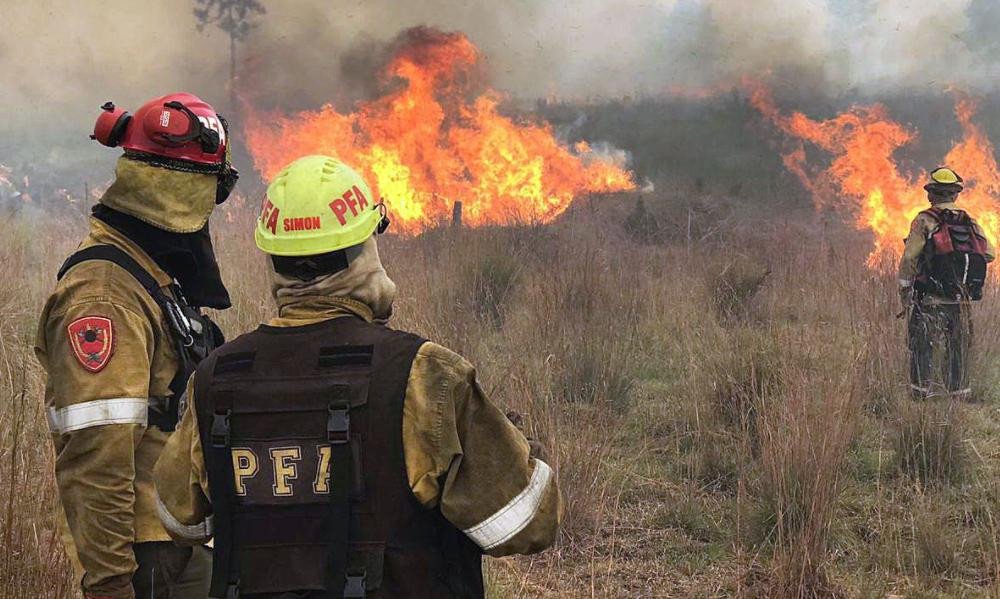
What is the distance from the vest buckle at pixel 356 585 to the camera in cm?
154

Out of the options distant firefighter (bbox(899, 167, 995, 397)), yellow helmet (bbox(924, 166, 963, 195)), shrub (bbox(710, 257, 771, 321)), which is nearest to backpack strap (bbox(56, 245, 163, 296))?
shrub (bbox(710, 257, 771, 321))

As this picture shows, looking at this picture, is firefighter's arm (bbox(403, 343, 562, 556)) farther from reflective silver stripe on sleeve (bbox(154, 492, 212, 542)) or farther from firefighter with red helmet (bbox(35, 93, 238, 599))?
firefighter with red helmet (bbox(35, 93, 238, 599))

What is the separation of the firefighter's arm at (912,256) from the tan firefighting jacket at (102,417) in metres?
6.19

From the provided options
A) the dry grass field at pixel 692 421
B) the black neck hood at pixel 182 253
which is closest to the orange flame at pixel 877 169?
the dry grass field at pixel 692 421

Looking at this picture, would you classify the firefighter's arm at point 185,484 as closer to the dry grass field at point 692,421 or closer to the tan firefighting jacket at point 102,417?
the tan firefighting jacket at point 102,417

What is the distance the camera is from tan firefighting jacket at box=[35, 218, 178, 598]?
1960 millimetres

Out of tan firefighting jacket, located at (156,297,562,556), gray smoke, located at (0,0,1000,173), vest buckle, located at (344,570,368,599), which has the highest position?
gray smoke, located at (0,0,1000,173)

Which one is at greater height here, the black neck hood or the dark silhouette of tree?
the dark silhouette of tree

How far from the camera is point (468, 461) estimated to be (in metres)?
1.61

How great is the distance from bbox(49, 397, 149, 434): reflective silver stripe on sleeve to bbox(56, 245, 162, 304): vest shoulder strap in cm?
31

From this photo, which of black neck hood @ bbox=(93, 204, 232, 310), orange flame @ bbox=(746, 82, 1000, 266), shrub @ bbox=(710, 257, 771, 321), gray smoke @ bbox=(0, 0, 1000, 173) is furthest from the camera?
gray smoke @ bbox=(0, 0, 1000, 173)

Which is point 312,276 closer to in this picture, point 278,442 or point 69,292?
point 278,442

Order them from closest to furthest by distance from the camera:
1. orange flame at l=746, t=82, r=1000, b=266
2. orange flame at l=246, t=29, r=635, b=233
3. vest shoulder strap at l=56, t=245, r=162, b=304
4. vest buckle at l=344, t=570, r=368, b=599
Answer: vest buckle at l=344, t=570, r=368, b=599 < vest shoulder strap at l=56, t=245, r=162, b=304 < orange flame at l=746, t=82, r=1000, b=266 < orange flame at l=246, t=29, r=635, b=233

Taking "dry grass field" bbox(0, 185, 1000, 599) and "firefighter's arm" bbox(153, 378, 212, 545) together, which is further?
"dry grass field" bbox(0, 185, 1000, 599)
